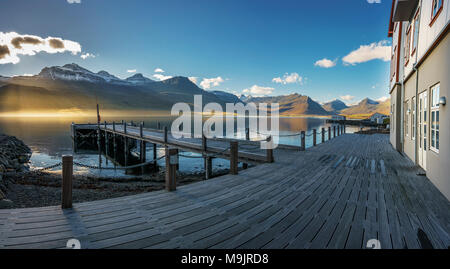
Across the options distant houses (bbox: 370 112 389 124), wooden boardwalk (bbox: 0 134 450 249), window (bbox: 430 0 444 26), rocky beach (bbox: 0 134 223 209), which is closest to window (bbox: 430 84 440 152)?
wooden boardwalk (bbox: 0 134 450 249)

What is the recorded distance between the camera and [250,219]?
3783mm

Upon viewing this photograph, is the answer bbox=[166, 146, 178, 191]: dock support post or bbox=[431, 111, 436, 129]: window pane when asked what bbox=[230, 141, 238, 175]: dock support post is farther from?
bbox=[431, 111, 436, 129]: window pane

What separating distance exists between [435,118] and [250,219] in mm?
6375

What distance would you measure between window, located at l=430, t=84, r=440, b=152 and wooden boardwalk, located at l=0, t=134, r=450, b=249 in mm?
1414

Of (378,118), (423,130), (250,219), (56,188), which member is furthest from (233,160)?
(378,118)

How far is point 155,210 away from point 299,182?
4078mm

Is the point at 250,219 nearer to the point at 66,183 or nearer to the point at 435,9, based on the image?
the point at 66,183

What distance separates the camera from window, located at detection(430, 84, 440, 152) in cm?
605

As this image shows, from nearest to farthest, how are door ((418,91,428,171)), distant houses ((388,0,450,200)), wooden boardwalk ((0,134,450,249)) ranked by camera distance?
1. wooden boardwalk ((0,134,450,249))
2. distant houses ((388,0,450,200))
3. door ((418,91,428,171))

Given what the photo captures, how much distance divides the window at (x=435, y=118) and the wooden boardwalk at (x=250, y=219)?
141cm

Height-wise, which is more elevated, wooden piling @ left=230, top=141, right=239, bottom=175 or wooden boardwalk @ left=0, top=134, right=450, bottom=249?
wooden piling @ left=230, top=141, right=239, bottom=175

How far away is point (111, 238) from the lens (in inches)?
123
